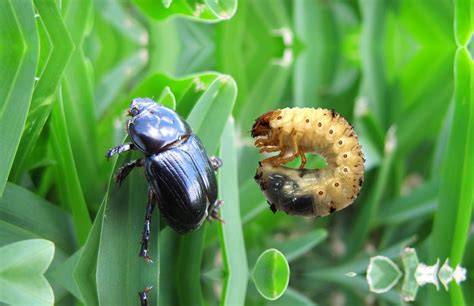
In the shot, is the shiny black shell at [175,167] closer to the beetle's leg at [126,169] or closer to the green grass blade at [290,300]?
the beetle's leg at [126,169]

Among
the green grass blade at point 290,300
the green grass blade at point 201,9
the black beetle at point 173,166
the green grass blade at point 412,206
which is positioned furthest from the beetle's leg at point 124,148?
the green grass blade at point 412,206

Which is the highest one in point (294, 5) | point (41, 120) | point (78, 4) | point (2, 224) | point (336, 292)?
point (294, 5)

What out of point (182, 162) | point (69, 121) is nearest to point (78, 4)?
A: point (69, 121)

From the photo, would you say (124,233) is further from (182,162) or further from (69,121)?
(69,121)

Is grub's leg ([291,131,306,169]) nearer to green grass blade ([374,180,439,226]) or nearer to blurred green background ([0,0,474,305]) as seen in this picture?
blurred green background ([0,0,474,305])

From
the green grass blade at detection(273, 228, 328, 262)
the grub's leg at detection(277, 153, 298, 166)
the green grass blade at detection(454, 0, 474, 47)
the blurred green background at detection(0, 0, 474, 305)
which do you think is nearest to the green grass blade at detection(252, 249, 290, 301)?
the blurred green background at detection(0, 0, 474, 305)
